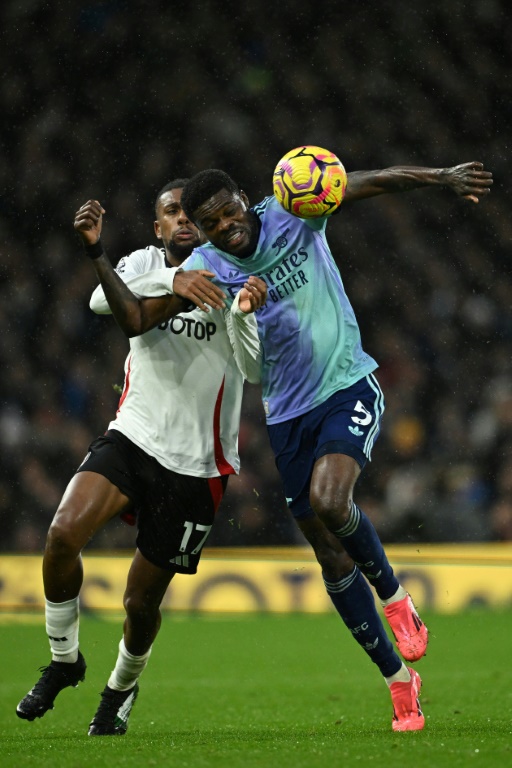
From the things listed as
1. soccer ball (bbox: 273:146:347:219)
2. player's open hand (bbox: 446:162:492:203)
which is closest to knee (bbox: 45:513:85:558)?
soccer ball (bbox: 273:146:347:219)

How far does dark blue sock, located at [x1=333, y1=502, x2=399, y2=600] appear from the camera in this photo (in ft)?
15.5

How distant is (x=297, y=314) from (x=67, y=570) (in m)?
1.53

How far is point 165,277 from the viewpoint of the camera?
5.08 metres

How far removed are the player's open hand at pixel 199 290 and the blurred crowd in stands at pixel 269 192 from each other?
767 centimetres

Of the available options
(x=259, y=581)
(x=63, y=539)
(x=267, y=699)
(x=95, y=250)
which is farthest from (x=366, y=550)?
(x=259, y=581)

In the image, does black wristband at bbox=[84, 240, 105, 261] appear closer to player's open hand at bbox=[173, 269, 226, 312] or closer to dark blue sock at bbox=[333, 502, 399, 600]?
player's open hand at bbox=[173, 269, 226, 312]

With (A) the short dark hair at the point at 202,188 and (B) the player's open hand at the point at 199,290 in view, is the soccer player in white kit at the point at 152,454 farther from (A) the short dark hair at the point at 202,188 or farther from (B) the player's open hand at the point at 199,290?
(A) the short dark hair at the point at 202,188

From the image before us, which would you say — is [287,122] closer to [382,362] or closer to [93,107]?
[93,107]

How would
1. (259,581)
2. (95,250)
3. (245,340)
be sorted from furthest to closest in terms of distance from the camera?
(259,581) → (245,340) → (95,250)

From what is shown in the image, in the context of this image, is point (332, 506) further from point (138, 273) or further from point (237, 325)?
point (138, 273)

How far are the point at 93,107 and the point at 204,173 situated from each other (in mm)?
10501

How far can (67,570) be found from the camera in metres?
4.93

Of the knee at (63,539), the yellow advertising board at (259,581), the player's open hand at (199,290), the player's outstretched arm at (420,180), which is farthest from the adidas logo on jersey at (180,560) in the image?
the yellow advertising board at (259,581)

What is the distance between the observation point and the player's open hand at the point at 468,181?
4848 millimetres
